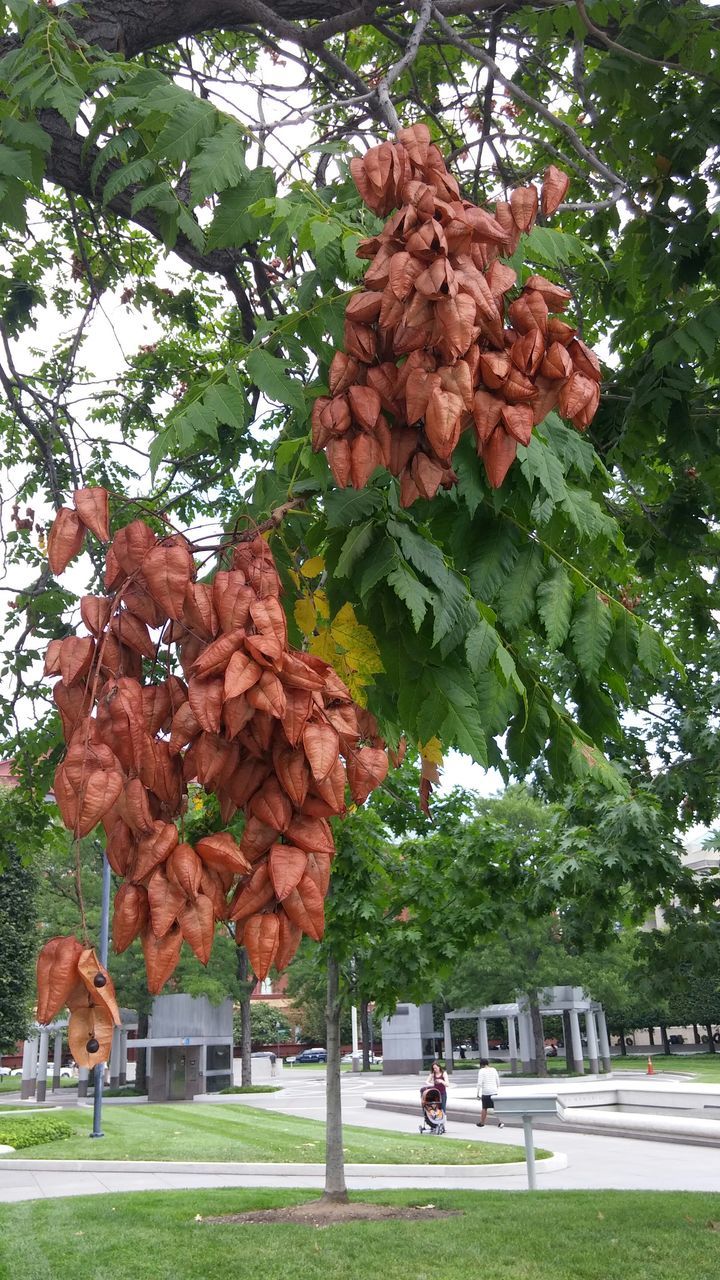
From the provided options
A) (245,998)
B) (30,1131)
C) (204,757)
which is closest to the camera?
(204,757)

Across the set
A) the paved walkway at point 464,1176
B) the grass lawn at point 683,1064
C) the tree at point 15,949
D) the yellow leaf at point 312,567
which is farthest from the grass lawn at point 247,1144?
the grass lawn at point 683,1064

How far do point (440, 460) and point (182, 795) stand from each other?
0.84 m

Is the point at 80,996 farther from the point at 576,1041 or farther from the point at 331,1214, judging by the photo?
the point at 576,1041

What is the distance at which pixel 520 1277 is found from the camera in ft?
26.8

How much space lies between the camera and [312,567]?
2.79 metres

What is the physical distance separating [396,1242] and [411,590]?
9.34 meters

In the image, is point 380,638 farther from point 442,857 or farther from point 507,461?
point 442,857

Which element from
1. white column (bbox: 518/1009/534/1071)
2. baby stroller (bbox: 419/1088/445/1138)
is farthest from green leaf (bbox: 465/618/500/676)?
white column (bbox: 518/1009/534/1071)

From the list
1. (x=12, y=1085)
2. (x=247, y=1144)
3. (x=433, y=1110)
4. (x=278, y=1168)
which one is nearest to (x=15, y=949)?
(x=247, y=1144)

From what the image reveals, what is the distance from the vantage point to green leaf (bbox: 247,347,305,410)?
2.95 m

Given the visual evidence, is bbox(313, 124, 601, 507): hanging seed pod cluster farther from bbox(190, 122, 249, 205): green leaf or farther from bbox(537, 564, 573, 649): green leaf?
bbox(190, 122, 249, 205): green leaf

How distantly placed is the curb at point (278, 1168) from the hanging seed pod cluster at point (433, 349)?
51.0 ft

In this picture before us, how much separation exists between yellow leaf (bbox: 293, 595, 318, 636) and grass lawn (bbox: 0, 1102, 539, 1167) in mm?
15929

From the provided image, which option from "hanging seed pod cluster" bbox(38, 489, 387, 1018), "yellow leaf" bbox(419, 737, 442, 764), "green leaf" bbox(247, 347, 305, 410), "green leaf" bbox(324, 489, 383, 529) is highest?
"green leaf" bbox(247, 347, 305, 410)
